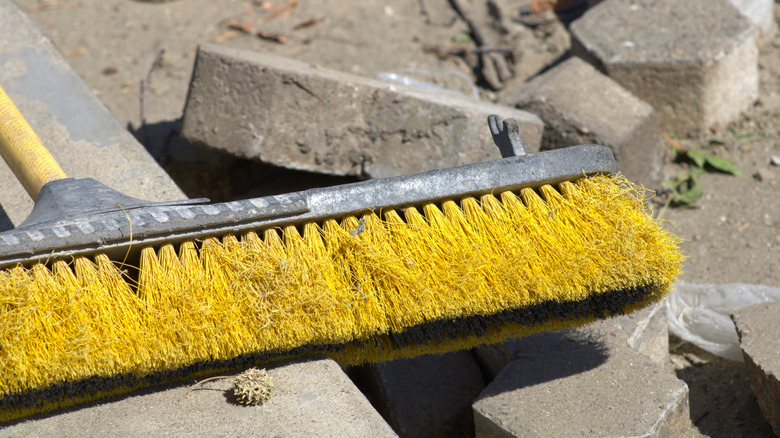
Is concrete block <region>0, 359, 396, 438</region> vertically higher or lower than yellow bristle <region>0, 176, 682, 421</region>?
lower

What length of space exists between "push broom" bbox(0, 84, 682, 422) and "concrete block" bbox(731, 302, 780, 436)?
631mm

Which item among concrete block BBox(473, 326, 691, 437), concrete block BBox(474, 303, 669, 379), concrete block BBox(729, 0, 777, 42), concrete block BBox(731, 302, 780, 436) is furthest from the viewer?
concrete block BBox(729, 0, 777, 42)

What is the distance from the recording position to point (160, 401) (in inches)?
74.1

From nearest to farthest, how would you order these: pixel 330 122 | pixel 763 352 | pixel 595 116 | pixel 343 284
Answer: pixel 343 284 < pixel 763 352 < pixel 330 122 < pixel 595 116

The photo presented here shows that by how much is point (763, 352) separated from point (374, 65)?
3.59 meters

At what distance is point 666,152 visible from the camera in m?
4.12

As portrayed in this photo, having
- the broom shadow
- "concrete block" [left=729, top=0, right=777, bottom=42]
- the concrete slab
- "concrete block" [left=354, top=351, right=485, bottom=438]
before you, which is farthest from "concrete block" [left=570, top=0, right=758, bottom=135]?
the concrete slab

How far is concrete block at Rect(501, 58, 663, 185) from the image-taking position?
3488mm

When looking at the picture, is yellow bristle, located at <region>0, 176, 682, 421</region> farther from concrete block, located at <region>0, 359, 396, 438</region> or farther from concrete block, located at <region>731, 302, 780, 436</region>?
concrete block, located at <region>731, 302, 780, 436</region>

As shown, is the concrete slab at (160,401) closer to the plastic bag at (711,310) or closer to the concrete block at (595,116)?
the plastic bag at (711,310)

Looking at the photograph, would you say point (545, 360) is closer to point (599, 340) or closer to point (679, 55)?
point (599, 340)

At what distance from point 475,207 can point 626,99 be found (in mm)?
2198

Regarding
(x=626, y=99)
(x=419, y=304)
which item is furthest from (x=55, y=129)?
(x=626, y=99)

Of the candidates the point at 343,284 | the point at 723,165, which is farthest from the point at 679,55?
the point at 343,284
